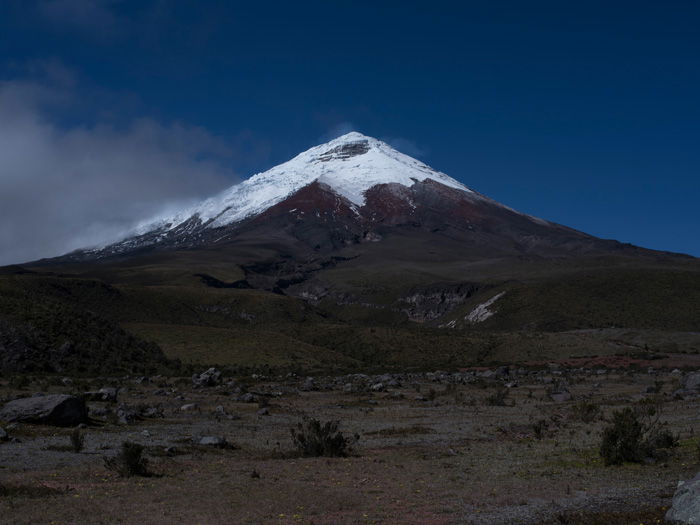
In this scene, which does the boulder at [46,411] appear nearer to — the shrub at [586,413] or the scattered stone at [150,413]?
the scattered stone at [150,413]

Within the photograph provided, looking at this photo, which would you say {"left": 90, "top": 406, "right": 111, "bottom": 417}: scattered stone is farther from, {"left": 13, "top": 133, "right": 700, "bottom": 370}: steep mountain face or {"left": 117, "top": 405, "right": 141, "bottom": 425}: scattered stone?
{"left": 13, "top": 133, "right": 700, "bottom": 370}: steep mountain face

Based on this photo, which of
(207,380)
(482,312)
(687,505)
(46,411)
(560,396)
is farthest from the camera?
(482,312)

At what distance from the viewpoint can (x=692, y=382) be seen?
121 feet

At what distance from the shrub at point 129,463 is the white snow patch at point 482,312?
112m

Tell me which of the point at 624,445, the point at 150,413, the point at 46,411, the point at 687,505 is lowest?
the point at 624,445

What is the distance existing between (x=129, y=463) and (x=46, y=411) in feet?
31.2

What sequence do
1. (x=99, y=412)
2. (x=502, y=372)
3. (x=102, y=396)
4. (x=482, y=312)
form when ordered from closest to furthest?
(x=99, y=412) → (x=102, y=396) → (x=502, y=372) → (x=482, y=312)

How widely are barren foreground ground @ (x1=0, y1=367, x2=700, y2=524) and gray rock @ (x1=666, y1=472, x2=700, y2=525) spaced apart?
910 millimetres

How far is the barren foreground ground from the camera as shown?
503 inches

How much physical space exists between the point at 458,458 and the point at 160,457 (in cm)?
897

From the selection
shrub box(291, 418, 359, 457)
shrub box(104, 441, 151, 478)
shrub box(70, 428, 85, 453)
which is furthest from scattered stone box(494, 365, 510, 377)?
shrub box(104, 441, 151, 478)

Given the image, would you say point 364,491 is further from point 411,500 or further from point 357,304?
point 357,304

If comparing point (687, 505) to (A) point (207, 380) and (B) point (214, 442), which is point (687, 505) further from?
(A) point (207, 380)

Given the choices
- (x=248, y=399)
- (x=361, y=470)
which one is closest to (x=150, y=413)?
(x=248, y=399)
